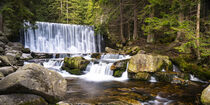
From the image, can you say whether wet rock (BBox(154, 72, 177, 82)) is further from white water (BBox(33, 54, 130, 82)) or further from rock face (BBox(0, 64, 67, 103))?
rock face (BBox(0, 64, 67, 103))

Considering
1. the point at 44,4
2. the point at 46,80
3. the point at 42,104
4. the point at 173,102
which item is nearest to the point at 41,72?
the point at 46,80

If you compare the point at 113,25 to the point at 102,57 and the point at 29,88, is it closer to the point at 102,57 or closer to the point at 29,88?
the point at 102,57

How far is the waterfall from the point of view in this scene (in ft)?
57.5

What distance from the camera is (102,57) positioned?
1348 centimetres

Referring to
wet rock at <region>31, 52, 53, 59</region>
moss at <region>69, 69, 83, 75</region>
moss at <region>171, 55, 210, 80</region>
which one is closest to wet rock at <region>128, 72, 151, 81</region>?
moss at <region>171, 55, 210, 80</region>

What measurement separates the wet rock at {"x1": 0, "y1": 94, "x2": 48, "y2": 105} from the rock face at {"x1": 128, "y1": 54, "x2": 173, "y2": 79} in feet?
20.0

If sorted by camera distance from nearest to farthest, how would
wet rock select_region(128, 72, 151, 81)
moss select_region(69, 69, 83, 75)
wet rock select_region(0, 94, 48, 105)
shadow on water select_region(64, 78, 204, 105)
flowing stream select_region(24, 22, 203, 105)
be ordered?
wet rock select_region(0, 94, 48, 105), shadow on water select_region(64, 78, 204, 105), flowing stream select_region(24, 22, 203, 105), wet rock select_region(128, 72, 151, 81), moss select_region(69, 69, 83, 75)

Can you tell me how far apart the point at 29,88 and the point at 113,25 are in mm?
18330

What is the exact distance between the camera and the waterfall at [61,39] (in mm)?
17531

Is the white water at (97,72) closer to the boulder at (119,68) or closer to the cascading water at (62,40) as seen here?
the boulder at (119,68)

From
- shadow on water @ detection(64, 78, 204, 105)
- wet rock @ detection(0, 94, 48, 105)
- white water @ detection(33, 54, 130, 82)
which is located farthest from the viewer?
white water @ detection(33, 54, 130, 82)

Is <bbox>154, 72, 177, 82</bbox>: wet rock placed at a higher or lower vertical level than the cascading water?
lower

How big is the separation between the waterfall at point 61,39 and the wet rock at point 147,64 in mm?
13377

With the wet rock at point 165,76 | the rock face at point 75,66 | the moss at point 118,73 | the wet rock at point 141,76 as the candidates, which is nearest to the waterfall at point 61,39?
the rock face at point 75,66
